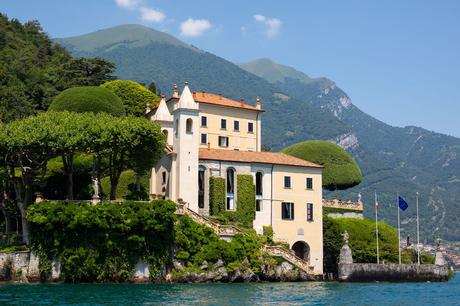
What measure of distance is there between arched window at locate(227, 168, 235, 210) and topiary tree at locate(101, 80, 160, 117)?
24.3m

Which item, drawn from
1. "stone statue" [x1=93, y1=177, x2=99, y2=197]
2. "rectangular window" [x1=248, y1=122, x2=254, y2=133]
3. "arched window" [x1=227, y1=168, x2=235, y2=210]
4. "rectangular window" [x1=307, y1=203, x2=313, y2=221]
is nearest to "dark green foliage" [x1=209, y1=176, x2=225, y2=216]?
"arched window" [x1=227, y1=168, x2=235, y2=210]

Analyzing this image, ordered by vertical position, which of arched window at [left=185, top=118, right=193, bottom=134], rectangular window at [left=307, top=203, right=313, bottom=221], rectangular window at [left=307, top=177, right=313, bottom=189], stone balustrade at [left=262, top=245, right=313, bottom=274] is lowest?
stone balustrade at [left=262, top=245, right=313, bottom=274]

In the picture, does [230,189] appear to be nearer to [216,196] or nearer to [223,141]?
[216,196]

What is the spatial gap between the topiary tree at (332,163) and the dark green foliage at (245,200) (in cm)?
1997

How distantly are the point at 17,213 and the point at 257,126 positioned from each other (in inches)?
1339

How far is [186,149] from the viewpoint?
66.0 metres

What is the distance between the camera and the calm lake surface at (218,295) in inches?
1571

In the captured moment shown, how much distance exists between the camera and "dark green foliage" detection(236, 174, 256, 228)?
67.9 m

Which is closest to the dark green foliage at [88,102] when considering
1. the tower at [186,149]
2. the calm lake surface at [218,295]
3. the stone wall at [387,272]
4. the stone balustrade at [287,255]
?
the tower at [186,149]

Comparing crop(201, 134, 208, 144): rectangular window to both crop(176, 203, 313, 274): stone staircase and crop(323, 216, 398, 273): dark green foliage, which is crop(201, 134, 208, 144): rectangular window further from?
crop(176, 203, 313, 274): stone staircase

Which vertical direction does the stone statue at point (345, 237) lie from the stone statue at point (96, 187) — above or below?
below

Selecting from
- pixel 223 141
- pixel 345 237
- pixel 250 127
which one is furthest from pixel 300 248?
pixel 250 127

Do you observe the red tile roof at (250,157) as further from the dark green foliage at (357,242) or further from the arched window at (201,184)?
the dark green foliage at (357,242)

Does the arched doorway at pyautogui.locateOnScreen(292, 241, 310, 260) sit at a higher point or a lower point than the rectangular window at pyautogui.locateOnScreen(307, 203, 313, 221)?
lower
